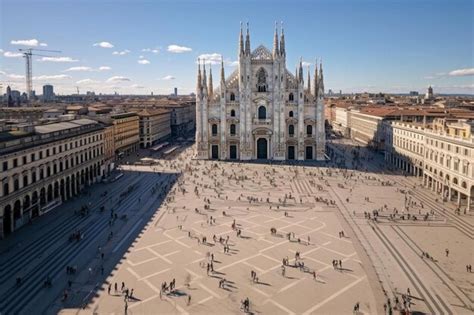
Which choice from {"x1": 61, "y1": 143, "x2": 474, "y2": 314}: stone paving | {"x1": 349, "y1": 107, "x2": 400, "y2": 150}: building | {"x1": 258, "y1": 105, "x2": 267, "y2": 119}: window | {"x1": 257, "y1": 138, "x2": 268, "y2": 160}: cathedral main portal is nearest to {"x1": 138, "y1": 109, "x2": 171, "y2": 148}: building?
{"x1": 258, "y1": 105, "x2": 267, "y2": 119}: window

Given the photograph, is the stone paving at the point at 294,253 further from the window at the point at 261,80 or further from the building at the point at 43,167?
the window at the point at 261,80

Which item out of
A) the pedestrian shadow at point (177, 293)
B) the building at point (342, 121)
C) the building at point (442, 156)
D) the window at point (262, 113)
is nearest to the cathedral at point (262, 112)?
the window at point (262, 113)

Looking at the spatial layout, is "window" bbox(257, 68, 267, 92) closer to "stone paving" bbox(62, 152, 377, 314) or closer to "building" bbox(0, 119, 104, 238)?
"building" bbox(0, 119, 104, 238)

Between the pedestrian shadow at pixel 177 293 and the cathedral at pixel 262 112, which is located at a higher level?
the cathedral at pixel 262 112

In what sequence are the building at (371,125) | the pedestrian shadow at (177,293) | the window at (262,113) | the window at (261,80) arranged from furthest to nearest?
the building at (371,125), the window at (262,113), the window at (261,80), the pedestrian shadow at (177,293)

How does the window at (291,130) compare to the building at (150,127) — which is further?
the building at (150,127)

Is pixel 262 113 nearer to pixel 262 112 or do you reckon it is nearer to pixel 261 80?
pixel 262 112

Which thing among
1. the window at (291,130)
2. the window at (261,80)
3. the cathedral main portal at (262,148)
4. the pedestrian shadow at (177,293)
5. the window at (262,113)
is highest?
the window at (261,80)
